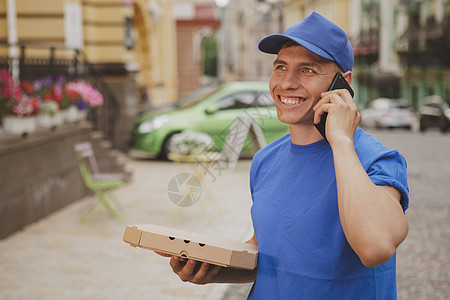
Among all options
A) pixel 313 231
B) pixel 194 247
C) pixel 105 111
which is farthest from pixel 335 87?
pixel 105 111

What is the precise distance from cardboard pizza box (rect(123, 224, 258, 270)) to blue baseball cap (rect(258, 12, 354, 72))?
69 cm

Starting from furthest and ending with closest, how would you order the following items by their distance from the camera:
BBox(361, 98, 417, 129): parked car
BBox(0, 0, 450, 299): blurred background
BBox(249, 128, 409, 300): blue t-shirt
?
1. BBox(361, 98, 417, 129): parked car
2. BBox(0, 0, 450, 299): blurred background
3. BBox(249, 128, 409, 300): blue t-shirt

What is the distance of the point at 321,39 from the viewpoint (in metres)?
2.15

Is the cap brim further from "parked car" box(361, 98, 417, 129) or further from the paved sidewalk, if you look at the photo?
"parked car" box(361, 98, 417, 129)

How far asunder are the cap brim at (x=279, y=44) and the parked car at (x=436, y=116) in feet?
95.1

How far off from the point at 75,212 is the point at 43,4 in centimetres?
681

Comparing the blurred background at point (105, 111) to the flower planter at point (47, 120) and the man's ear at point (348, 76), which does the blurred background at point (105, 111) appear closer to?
the flower planter at point (47, 120)

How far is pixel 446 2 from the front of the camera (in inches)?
1575

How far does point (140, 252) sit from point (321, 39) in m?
5.76

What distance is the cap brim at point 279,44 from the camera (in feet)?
6.97

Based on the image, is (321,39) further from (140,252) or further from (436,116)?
(436,116)

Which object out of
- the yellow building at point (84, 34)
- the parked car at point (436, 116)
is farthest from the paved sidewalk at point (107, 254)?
the parked car at point (436, 116)

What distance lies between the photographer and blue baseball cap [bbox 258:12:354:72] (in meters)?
2.15

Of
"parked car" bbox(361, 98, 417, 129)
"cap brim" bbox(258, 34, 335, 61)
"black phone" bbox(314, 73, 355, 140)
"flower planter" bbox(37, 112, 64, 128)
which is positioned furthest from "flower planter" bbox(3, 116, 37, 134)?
"parked car" bbox(361, 98, 417, 129)
